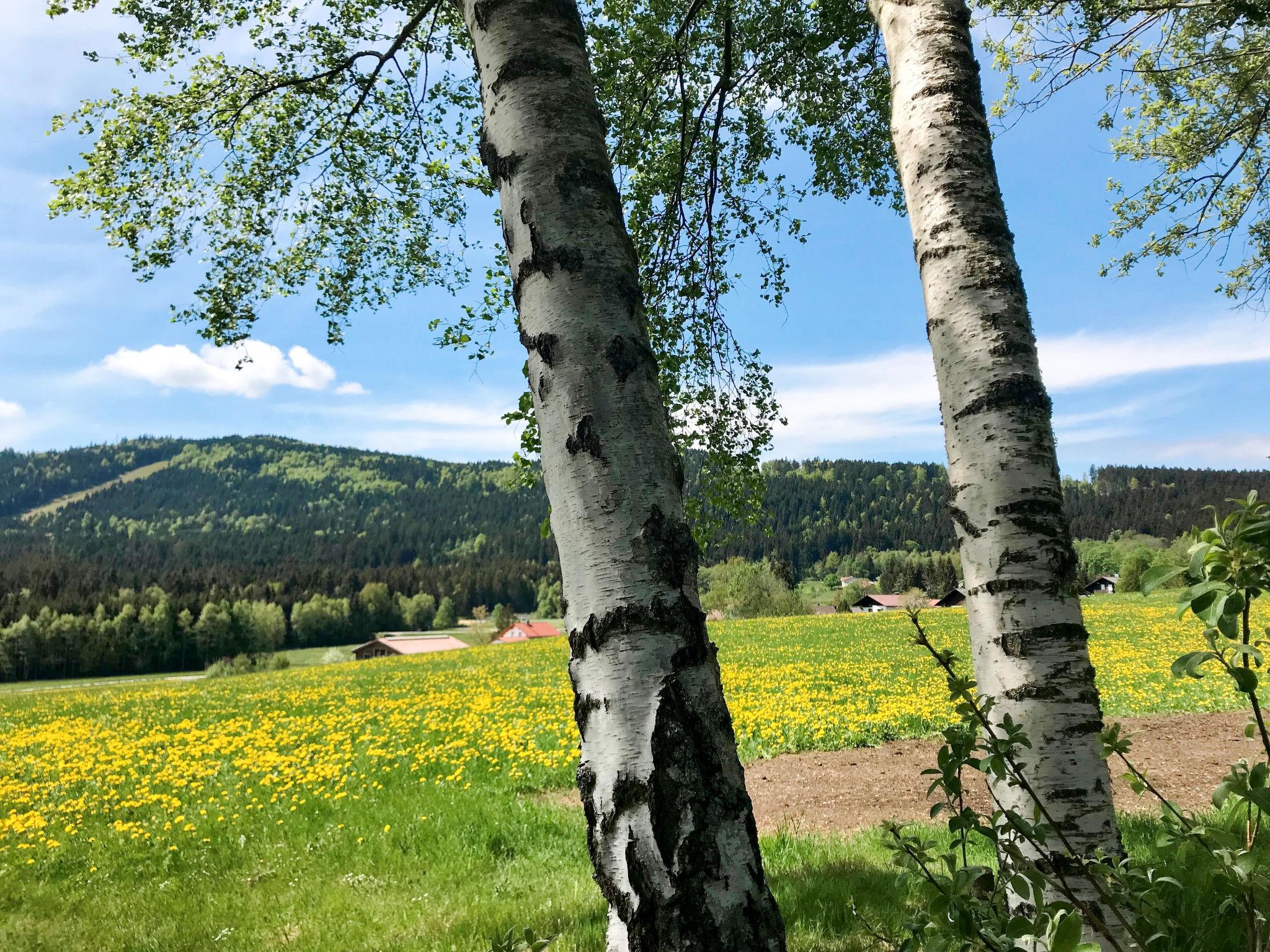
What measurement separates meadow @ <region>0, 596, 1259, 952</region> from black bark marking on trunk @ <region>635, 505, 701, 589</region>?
10.1 feet

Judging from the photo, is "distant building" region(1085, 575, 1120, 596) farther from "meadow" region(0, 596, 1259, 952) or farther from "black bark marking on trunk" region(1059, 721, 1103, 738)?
"black bark marking on trunk" region(1059, 721, 1103, 738)

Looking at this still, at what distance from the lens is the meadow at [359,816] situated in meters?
4.53

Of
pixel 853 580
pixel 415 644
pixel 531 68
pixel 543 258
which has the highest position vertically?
pixel 531 68

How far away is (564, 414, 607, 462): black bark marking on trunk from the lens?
1.58 meters

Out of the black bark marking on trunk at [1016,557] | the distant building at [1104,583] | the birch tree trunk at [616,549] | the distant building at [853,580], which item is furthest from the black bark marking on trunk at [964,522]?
the distant building at [853,580]

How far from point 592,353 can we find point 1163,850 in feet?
4.98

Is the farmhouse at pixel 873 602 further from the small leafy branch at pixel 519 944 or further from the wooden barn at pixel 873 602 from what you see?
the small leafy branch at pixel 519 944

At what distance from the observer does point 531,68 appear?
1.91m

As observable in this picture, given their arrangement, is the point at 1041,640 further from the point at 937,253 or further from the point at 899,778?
the point at 899,778

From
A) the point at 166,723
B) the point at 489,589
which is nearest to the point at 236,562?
the point at 489,589

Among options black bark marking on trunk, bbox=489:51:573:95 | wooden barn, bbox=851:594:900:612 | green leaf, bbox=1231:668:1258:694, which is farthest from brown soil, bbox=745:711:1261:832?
wooden barn, bbox=851:594:900:612

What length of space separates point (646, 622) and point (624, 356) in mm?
596

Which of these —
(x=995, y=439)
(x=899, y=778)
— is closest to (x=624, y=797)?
(x=995, y=439)

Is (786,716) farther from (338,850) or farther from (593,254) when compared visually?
(593,254)
